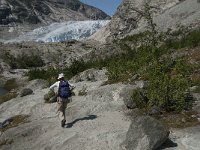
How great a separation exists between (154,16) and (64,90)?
8261 centimetres

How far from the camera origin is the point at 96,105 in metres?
25.2

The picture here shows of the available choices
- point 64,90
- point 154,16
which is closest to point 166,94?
point 64,90

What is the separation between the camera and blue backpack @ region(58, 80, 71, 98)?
21.3 metres

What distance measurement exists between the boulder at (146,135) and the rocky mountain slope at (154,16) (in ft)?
171

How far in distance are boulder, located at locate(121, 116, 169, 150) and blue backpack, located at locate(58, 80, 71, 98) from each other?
14.3 ft

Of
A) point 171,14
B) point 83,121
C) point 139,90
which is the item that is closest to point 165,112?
point 139,90

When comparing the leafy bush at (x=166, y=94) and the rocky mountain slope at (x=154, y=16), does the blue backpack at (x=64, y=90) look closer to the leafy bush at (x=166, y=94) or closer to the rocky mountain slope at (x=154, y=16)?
the leafy bush at (x=166, y=94)

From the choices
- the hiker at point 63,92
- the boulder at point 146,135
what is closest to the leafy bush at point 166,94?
the hiker at point 63,92

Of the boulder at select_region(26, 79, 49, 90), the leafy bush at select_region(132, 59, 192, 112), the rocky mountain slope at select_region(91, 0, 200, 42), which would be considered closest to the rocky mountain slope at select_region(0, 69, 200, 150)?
the leafy bush at select_region(132, 59, 192, 112)

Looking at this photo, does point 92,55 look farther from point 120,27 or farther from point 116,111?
point 120,27

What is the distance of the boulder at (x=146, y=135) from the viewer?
1761 centimetres

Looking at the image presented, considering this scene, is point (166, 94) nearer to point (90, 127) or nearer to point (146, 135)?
point (90, 127)

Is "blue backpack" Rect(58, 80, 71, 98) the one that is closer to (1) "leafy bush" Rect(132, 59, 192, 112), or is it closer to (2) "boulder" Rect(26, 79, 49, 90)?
(1) "leafy bush" Rect(132, 59, 192, 112)

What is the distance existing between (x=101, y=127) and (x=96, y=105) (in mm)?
4260
